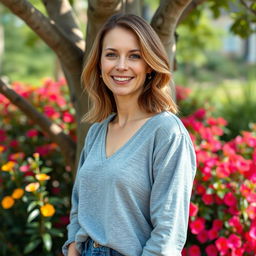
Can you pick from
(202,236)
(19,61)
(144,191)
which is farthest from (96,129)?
(19,61)

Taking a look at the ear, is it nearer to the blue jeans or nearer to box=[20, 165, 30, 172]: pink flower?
the blue jeans

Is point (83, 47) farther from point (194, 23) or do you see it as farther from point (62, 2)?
point (194, 23)

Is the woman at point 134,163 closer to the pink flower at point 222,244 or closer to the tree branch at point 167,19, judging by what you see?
the tree branch at point 167,19

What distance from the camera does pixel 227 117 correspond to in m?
6.21

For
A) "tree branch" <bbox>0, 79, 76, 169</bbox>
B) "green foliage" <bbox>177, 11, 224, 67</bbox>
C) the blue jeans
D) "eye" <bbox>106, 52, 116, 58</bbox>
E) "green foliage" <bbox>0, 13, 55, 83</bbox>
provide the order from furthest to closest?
"green foliage" <bbox>0, 13, 55, 83</bbox> < "green foliage" <bbox>177, 11, 224, 67</bbox> < "tree branch" <bbox>0, 79, 76, 169</bbox> < "eye" <bbox>106, 52, 116, 58</bbox> < the blue jeans

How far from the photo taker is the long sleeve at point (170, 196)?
1.59 m

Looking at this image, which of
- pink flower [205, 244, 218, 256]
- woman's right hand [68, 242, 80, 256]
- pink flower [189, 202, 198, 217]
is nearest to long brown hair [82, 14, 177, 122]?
woman's right hand [68, 242, 80, 256]

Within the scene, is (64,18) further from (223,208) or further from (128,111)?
(223,208)

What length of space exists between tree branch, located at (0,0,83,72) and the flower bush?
2.43 ft

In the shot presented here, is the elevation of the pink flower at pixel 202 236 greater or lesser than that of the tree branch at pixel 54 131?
lesser

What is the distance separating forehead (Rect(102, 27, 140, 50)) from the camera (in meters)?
1.79

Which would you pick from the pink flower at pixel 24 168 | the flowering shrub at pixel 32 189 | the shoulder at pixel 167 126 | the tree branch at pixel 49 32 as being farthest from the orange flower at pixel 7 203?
the shoulder at pixel 167 126

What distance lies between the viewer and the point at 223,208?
2.97 m

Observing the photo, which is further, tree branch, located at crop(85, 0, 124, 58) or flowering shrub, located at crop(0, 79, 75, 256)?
flowering shrub, located at crop(0, 79, 75, 256)
